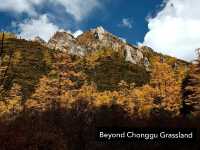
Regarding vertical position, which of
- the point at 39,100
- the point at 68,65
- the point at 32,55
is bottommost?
the point at 39,100

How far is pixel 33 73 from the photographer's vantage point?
143500 mm

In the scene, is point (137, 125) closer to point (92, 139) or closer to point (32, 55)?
point (92, 139)

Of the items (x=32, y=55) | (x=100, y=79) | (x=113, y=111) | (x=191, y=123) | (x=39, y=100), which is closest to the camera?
(x=191, y=123)

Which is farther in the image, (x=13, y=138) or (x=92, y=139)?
(x=92, y=139)

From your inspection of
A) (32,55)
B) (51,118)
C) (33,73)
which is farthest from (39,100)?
(32,55)

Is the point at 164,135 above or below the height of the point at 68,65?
below

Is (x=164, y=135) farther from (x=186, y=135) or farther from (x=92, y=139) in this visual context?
(x=92, y=139)

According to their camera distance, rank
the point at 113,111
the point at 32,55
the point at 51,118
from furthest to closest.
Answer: the point at 32,55 < the point at 51,118 < the point at 113,111

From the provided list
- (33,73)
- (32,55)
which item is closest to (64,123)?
(33,73)

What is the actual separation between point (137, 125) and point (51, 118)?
5555mm

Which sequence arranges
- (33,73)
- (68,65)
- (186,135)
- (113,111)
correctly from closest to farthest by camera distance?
(186,135)
(113,111)
(68,65)
(33,73)

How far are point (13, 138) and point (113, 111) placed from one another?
14.7 ft

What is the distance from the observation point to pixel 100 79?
154750 millimetres

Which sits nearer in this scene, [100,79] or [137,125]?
[137,125]
